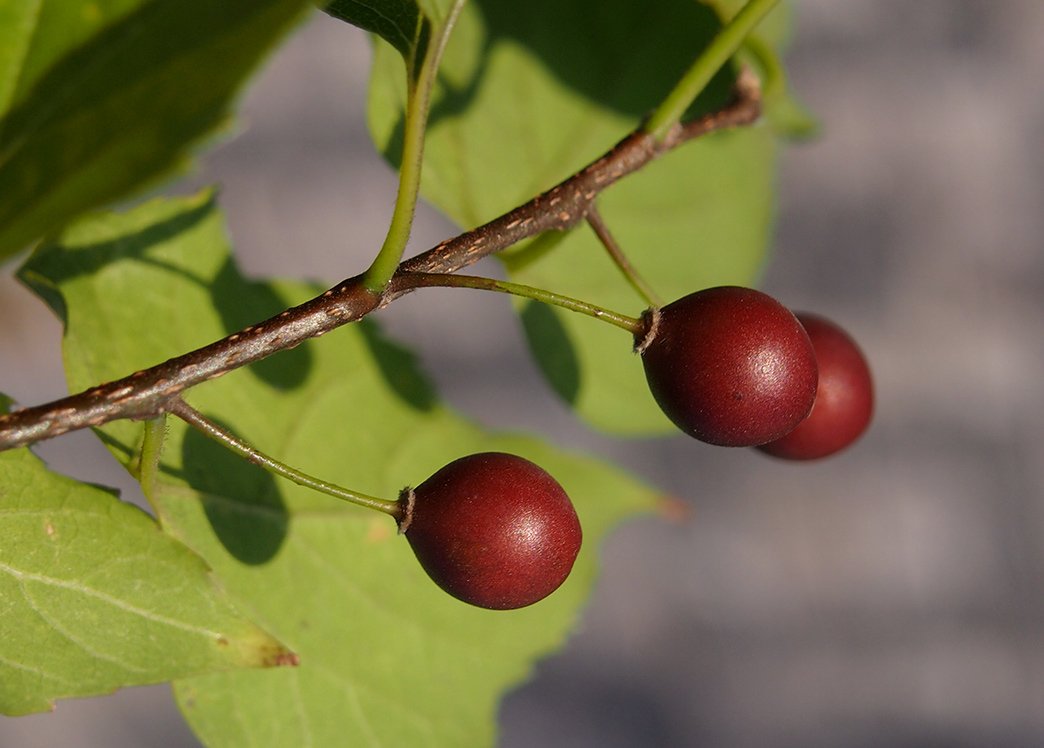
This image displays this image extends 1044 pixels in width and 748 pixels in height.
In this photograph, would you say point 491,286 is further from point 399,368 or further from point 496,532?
point 399,368

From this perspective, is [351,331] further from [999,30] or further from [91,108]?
[999,30]

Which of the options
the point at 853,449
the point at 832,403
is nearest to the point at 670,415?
the point at 832,403

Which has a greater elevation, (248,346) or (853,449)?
(853,449)

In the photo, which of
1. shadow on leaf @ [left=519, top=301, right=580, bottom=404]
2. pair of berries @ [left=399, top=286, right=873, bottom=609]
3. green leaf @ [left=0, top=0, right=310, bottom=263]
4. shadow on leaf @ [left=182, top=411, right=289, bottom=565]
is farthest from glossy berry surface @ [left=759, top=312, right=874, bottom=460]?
green leaf @ [left=0, top=0, right=310, bottom=263]

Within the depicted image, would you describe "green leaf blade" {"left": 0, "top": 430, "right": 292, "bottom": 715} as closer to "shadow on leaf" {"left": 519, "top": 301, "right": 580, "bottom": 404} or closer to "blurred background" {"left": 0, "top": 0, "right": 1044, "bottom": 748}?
"shadow on leaf" {"left": 519, "top": 301, "right": 580, "bottom": 404}

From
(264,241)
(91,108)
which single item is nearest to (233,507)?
(91,108)

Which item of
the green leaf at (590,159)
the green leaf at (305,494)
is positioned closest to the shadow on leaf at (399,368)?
the green leaf at (305,494)
